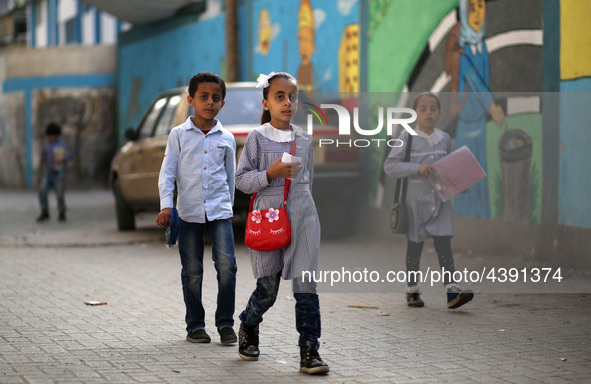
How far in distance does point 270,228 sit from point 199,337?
3.58 feet

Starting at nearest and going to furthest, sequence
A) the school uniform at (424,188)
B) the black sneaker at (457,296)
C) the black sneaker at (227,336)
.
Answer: the black sneaker at (227,336) → the black sneaker at (457,296) → the school uniform at (424,188)

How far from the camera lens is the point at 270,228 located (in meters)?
5.01

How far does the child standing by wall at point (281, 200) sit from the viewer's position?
4.95 m

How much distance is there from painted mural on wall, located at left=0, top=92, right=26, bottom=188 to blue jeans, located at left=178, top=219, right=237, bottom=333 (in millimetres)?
22255

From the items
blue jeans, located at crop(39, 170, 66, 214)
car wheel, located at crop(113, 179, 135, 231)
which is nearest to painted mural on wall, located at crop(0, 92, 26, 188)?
blue jeans, located at crop(39, 170, 66, 214)

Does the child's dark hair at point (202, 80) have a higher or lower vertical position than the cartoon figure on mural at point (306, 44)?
lower

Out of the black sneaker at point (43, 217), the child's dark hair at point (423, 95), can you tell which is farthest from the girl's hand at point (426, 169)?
the black sneaker at point (43, 217)

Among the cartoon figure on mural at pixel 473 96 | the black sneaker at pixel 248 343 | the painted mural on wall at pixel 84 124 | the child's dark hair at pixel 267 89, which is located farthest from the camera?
the painted mural on wall at pixel 84 124

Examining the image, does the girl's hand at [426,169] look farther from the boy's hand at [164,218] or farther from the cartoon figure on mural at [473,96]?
the cartoon figure on mural at [473,96]

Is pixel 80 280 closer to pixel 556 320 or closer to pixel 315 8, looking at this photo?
pixel 556 320

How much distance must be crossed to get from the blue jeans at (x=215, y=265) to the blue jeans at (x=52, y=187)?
Result: 391 inches

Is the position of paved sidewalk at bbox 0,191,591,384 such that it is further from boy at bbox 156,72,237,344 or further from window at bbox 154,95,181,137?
window at bbox 154,95,181,137

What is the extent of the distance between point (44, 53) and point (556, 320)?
75.0 ft

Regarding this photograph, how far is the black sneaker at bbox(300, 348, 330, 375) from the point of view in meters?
4.83
